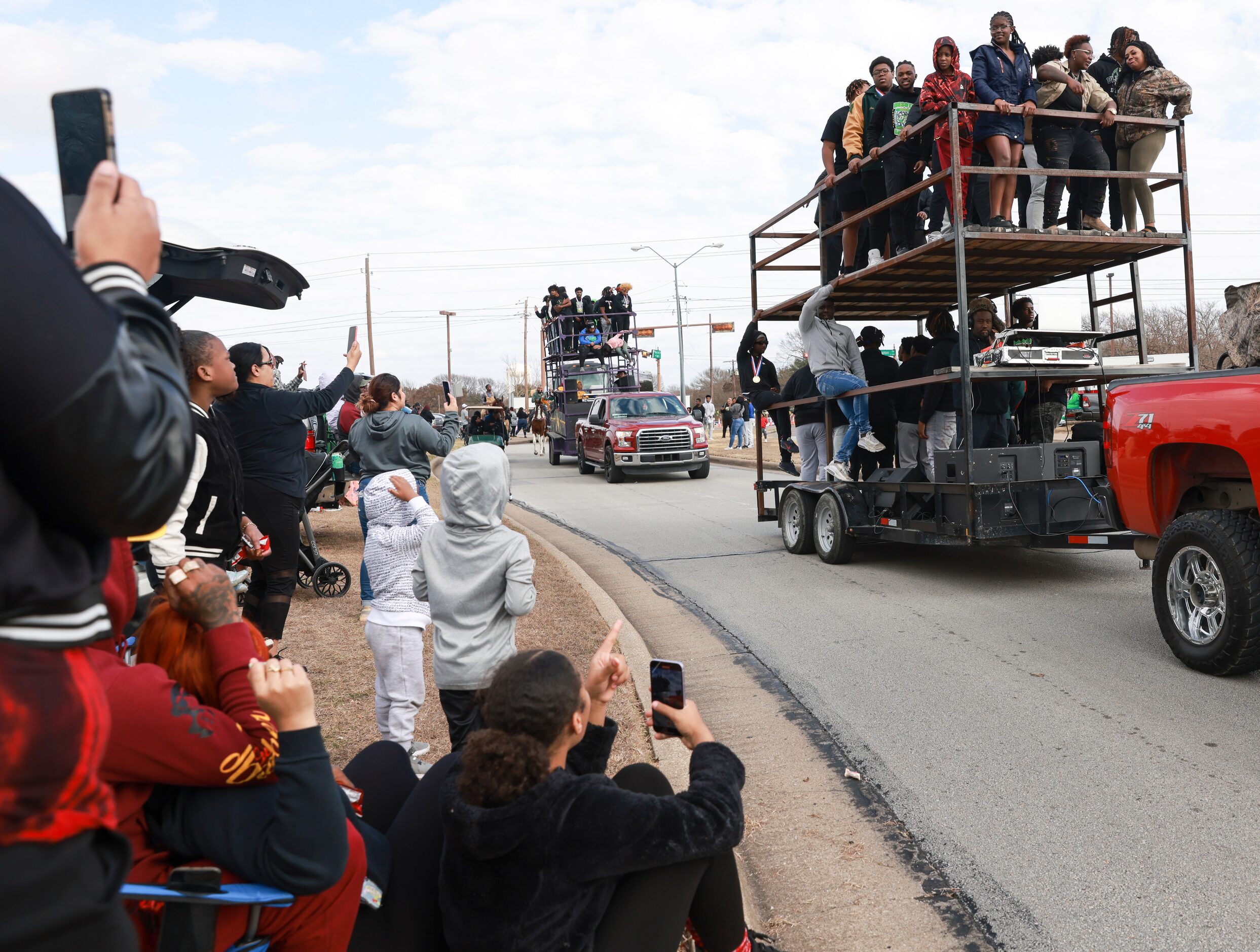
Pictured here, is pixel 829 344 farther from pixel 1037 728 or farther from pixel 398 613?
pixel 398 613

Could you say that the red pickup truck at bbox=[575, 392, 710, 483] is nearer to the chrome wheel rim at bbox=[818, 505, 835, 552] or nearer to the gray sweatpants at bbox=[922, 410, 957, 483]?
the chrome wheel rim at bbox=[818, 505, 835, 552]

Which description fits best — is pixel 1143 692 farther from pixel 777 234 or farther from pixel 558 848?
pixel 777 234

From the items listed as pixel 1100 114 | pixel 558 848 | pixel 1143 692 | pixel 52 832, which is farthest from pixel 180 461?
pixel 1100 114

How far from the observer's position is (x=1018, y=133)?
859 centimetres

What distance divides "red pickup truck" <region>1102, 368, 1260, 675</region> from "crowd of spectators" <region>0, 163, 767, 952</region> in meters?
3.93

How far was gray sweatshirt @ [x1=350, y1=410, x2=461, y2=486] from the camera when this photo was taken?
6.24m

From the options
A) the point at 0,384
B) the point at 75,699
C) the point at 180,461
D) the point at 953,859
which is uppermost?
the point at 0,384

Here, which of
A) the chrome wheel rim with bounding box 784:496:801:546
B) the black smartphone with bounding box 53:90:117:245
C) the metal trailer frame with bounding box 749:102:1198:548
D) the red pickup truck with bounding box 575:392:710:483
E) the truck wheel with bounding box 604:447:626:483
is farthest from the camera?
the truck wheel with bounding box 604:447:626:483

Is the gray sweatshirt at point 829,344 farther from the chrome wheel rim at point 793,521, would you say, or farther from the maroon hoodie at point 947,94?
the maroon hoodie at point 947,94

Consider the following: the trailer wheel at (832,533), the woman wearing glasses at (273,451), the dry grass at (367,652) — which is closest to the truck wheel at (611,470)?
the dry grass at (367,652)

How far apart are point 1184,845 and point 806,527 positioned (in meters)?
6.94

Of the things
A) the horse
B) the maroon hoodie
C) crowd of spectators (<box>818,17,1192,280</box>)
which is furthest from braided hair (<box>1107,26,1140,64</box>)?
the horse

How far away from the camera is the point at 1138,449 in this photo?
6324 mm

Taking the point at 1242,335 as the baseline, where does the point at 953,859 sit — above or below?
below
